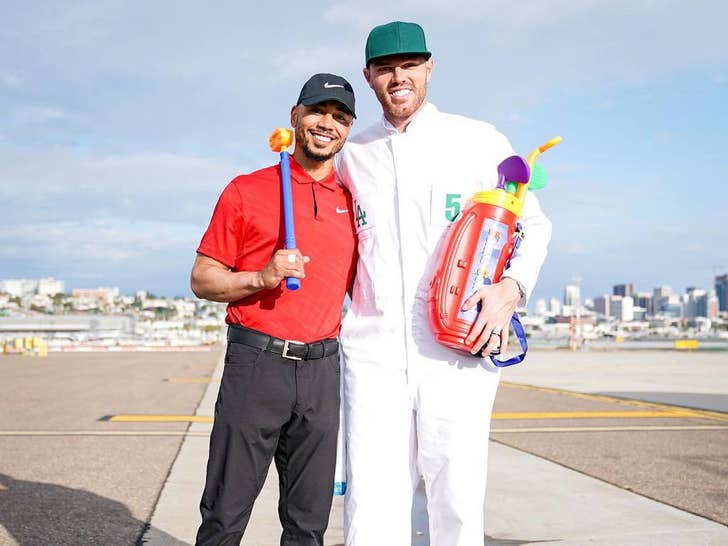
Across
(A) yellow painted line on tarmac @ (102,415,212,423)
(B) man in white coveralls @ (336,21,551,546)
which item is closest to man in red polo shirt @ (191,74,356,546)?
(B) man in white coveralls @ (336,21,551,546)

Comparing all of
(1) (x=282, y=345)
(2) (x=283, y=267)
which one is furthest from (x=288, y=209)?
(1) (x=282, y=345)

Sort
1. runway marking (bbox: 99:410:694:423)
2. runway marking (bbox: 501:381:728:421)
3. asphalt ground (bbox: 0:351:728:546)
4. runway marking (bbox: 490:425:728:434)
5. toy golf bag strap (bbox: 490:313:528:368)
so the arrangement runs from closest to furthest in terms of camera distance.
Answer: toy golf bag strap (bbox: 490:313:528:368), asphalt ground (bbox: 0:351:728:546), runway marking (bbox: 490:425:728:434), runway marking (bbox: 99:410:694:423), runway marking (bbox: 501:381:728:421)

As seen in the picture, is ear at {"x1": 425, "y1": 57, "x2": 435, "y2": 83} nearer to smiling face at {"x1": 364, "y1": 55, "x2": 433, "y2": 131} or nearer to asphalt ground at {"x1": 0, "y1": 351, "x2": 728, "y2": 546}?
smiling face at {"x1": 364, "y1": 55, "x2": 433, "y2": 131}

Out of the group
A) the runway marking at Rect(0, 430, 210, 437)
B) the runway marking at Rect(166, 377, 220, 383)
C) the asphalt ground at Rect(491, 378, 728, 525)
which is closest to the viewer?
the asphalt ground at Rect(491, 378, 728, 525)

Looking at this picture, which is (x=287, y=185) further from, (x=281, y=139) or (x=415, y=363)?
(x=415, y=363)

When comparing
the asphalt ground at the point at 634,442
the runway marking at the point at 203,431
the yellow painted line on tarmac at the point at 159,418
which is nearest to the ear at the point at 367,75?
the asphalt ground at the point at 634,442

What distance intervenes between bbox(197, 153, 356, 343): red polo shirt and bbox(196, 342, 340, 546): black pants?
126 millimetres

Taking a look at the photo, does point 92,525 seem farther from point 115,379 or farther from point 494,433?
point 115,379

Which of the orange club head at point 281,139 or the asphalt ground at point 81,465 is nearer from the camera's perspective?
the orange club head at point 281,139

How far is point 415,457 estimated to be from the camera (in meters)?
2.78

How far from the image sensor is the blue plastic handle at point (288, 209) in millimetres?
2656

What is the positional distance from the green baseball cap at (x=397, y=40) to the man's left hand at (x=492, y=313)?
88 cm

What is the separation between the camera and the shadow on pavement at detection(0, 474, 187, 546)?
14.6 feet

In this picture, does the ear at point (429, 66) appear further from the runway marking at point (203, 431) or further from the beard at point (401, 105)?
the runway marking at point (203, 431)
